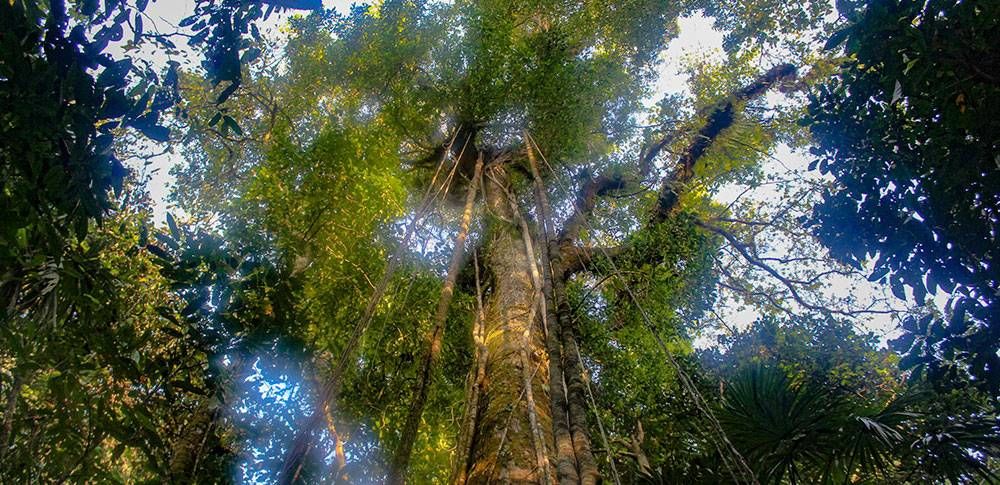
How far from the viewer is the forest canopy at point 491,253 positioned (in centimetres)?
215

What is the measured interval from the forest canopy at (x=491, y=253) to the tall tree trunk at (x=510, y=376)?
0.03 metres

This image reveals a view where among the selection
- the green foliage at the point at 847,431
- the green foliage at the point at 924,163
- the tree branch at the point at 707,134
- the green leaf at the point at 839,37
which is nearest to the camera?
the green foliage at the point at 924,163

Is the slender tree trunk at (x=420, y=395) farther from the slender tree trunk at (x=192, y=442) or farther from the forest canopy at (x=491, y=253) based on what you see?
the slender tree trunk at (x=192, y=442)

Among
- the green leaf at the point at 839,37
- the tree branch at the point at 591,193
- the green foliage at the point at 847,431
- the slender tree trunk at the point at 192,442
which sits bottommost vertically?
the green foliage at the point at 847,431

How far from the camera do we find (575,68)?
591 cm

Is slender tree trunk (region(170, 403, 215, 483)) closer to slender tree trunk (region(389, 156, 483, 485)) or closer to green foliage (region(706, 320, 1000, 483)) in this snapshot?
slender tree trunk (region(389, 156, 483, 485))

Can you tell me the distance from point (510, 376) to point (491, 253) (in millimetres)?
2047

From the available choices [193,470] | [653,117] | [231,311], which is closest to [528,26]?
[653,117]

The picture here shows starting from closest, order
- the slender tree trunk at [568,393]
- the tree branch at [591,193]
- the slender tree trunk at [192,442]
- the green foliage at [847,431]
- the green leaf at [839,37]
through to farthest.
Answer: the slender tree trunk at [568,393], the green leaf at [839,37], the green foliage at [847,431], the slender tree trunk at [192,442], the tree branch at [591,193]

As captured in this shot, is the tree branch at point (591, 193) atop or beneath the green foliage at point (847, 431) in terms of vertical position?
atop

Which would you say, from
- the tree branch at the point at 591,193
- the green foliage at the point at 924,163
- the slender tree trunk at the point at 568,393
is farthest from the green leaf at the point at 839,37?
the tree branch at the point at 591,193

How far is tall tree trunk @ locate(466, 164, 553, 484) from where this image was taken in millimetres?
2650

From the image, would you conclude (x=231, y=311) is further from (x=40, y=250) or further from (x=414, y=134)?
(x=414, y=134)

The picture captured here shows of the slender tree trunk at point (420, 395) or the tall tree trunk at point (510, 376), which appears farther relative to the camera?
the tall tree trunk at point (510, 376)
